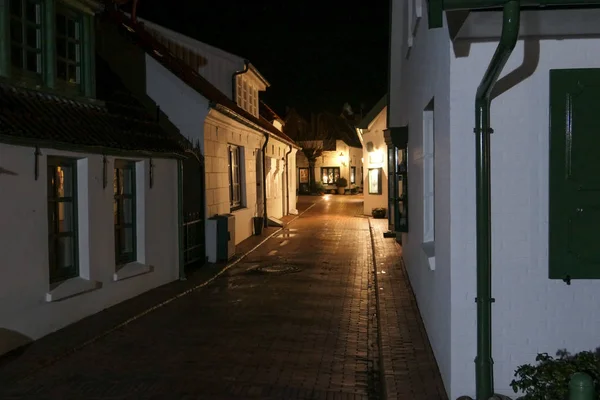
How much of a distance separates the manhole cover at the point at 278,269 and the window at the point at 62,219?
5.23 m

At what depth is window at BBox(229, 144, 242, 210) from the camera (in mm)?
17641

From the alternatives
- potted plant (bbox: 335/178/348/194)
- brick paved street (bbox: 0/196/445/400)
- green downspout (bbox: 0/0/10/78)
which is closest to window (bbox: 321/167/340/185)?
potted plant (bbox: 335/178/348/194)

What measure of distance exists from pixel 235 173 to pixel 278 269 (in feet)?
17.5

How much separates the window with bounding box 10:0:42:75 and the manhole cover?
6.34m

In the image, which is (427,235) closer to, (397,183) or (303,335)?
(303,335)

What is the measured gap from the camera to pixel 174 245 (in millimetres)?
11680

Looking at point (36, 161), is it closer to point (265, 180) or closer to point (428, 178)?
point (428, 178)

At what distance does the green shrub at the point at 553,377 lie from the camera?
4.29 metres

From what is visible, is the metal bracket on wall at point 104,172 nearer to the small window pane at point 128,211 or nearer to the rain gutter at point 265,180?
the small window pane at point 128,211

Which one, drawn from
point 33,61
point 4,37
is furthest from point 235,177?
point 4,37

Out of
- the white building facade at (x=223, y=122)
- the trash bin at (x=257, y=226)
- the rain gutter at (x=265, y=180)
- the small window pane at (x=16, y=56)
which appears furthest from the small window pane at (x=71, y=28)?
the rain gutter at (x=265, y=180)

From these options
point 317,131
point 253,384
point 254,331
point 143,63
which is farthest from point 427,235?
point 317,131

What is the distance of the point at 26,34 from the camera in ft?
27.1

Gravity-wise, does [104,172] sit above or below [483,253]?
above
